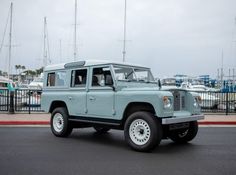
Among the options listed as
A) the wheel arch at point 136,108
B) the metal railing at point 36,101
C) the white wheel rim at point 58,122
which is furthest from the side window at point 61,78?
the metal railing at point 36,101

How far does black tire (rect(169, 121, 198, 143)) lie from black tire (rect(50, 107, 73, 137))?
3237 mm

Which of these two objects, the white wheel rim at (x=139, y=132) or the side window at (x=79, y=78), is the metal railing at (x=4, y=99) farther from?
the white wheel rim at (x=139, y=132)

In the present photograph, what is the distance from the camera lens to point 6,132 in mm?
10312

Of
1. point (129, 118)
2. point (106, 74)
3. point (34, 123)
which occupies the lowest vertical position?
point (34, 123)

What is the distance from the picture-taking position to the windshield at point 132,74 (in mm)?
8273

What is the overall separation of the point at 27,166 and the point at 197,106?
4737 mm

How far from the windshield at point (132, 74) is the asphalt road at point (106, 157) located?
1916mm

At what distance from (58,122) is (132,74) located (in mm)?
3018

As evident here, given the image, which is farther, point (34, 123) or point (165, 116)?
point (34, 123)

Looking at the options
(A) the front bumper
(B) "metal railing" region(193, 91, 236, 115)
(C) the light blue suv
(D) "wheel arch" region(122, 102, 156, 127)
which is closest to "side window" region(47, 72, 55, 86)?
(C) the light blue suv

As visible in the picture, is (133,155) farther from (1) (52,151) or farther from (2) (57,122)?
(2) (57,122)

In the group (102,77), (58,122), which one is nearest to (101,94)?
(102,77)

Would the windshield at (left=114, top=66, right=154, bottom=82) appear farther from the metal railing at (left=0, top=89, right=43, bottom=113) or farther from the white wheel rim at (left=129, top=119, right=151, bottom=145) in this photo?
the metal railing at (left=0, top=89, right=43, bottom=113)

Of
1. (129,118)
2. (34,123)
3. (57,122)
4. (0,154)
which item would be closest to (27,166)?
(0,154)
